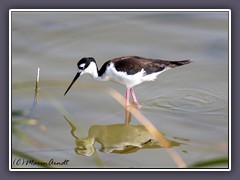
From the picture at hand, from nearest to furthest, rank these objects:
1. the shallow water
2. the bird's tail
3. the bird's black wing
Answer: the shallow water < the bird's black wing < the bird's tail

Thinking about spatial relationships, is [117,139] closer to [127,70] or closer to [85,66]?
[127,70]

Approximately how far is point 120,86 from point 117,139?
153 centimetres

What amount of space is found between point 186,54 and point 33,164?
376 centimetres

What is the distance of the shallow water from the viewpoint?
8.67 meters

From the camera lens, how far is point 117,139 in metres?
9.07

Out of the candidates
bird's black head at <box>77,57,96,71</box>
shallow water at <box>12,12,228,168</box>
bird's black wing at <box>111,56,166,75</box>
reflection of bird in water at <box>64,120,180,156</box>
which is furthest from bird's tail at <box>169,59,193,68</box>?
bird's black head at <box>77,57,96,71</box>

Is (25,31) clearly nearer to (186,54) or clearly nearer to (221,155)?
(186,54)

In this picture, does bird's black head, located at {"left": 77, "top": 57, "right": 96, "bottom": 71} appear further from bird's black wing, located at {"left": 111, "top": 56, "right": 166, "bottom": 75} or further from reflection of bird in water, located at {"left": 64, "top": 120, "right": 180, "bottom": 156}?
reflection of bird in water, located at {"left": 64, "top": 120, "right": 180, "bottom": 156}

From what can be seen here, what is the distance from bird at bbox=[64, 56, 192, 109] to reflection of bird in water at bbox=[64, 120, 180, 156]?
43cm

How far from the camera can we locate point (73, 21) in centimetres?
1169

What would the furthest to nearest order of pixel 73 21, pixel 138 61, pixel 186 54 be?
1. pixel 73 21
2. pixel 186 54
3. pixel 138 61

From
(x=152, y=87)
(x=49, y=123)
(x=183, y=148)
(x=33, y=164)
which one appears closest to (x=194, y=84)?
(x=152, y=87)

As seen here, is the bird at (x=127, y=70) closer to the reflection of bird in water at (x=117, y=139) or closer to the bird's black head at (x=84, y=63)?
the bird's black head at (x=84, y=63)

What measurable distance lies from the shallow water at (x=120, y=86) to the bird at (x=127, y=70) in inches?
13.3
